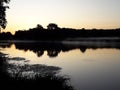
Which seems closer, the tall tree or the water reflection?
the tall tree

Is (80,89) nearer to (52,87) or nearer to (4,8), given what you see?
(52,87)

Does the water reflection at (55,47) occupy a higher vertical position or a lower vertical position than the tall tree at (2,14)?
lower

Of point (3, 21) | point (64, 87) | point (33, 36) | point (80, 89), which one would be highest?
point (3, 21)

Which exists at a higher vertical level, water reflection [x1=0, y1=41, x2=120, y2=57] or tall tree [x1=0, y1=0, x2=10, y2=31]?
tall tree [x1=0, y1=0, x2=10, y2=31]

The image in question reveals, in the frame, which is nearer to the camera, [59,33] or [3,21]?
[3,21]

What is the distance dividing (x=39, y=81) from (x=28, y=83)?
2.74 feet

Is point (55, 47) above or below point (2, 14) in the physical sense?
below

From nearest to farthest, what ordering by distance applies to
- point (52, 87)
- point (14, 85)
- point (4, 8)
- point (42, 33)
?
point (14, 85) < point (52, 87) < point (4, 8) < point (42, 33)

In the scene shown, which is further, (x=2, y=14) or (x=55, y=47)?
(x=55, y=47)

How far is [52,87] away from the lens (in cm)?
1595

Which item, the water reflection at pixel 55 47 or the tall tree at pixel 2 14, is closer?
the tall tree at pixel 2 14

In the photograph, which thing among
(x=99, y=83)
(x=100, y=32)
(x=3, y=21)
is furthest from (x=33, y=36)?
(x=99, y=83)

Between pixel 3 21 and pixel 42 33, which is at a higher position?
pixel 3 21

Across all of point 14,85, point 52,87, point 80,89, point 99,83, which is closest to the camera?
point 14,85
